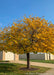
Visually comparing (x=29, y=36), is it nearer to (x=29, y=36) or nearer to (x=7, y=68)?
(x=29, y=36)

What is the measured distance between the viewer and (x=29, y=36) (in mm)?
12047

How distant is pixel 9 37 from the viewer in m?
12.6

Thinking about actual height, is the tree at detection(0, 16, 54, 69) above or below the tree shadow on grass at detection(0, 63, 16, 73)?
above

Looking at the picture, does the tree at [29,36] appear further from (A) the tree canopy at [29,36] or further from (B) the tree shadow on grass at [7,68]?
(B) the tree shadow on grass at [7,68]

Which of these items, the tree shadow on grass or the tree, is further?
the tree shadow on grass

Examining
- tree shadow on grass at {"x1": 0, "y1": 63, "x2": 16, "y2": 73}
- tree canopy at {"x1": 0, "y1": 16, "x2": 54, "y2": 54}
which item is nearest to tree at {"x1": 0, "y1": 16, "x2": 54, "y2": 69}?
tree canopy at {"x1": 0, "y1": 16, "x2": 54, "y2": 54}

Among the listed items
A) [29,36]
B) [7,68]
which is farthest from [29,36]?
[7,68]

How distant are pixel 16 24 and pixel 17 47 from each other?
2442mm

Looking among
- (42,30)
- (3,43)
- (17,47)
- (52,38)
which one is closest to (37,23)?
(42,30)

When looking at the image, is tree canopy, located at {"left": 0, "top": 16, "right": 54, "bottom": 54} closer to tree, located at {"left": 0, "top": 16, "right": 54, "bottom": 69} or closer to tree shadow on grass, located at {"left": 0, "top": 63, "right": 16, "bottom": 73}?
tree, located at {"left": 0, "top": 16, "right": 54, "bottom": 69}

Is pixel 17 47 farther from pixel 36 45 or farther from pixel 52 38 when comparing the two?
pixel 52 38

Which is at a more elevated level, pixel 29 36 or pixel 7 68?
pixel 29 36

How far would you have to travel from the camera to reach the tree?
38.3 feet

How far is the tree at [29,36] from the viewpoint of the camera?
11667 millimetres
